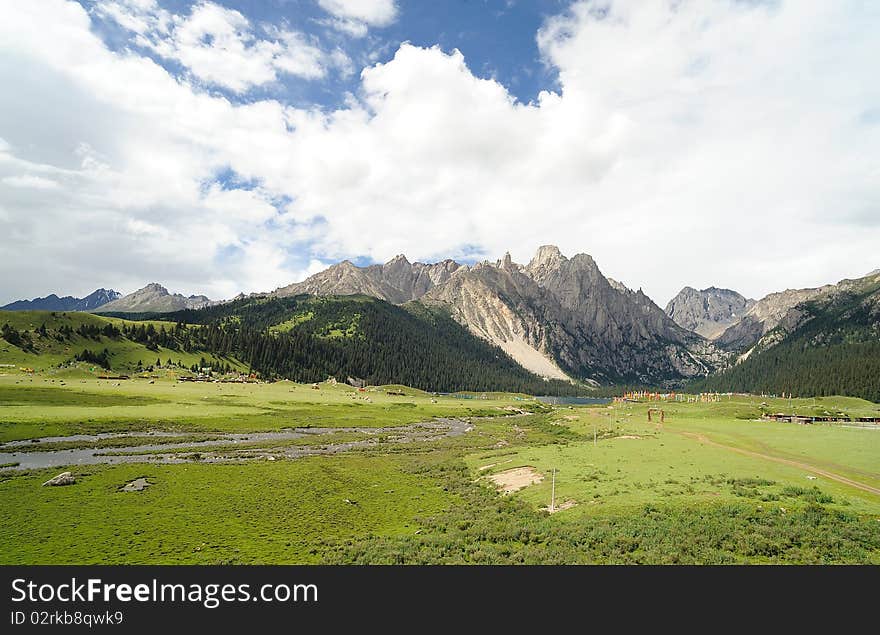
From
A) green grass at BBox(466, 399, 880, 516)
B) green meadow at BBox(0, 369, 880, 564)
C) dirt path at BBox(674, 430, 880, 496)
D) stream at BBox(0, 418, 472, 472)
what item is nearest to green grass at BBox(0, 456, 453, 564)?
green meadow at BBox(0, 369, 880, 564)

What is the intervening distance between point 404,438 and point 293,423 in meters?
29.9

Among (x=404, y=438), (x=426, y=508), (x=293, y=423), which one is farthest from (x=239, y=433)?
(x=426, y=508)

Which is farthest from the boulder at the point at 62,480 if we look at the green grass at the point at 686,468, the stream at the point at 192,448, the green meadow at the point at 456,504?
the green grass at the point at 686,468

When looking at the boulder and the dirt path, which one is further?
the boulder

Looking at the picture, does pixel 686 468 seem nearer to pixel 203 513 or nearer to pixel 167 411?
pixel 203 513

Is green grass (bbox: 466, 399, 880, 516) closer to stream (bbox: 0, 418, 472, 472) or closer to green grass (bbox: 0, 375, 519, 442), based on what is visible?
stream (bbox: 0, 418, 472, 472)

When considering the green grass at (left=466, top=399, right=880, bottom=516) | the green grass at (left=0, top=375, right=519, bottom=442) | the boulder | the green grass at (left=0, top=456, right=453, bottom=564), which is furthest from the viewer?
the green grass at (left=0, top=375, right=519, bottom=442)

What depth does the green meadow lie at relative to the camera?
25281mm

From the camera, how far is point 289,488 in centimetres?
4381

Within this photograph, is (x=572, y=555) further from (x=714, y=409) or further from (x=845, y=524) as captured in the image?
(x=714, y=409)

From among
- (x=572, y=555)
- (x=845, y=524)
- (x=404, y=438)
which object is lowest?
(x=404, y=438)

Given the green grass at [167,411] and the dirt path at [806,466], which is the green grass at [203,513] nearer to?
the dirt path at [806,466]

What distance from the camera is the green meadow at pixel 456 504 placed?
25.3 m

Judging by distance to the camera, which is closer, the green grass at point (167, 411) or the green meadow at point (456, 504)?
the green meadow at point (456, 504)
